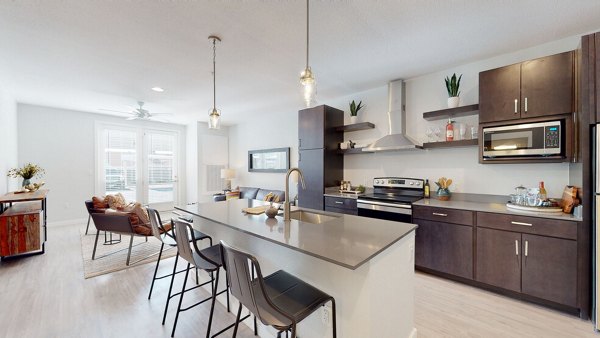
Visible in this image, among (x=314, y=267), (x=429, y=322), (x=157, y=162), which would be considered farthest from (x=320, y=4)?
(x=157, y=162)

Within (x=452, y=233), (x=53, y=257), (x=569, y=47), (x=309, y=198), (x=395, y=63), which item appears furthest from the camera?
(x=309, y=198)

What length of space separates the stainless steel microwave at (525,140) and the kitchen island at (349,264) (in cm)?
176

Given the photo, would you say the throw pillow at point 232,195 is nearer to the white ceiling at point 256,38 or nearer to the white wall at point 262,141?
the white wall at point 262,141

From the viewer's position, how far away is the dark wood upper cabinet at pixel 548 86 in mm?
2240

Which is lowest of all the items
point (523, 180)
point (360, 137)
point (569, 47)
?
point (523, 180)

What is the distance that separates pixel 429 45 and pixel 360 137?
1.80m

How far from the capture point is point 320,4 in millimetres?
1920

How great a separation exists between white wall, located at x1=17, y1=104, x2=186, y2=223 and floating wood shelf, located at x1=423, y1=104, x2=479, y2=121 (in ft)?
22.8

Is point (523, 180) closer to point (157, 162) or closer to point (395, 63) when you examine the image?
point (395, 63)

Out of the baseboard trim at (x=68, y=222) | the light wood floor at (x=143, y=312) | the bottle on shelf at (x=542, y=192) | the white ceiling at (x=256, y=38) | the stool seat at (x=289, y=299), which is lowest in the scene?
the light wood floor at (x=143, y=312)

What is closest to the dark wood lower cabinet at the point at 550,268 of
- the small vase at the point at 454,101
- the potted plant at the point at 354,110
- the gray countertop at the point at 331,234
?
the gray countertop at the point at 331,234

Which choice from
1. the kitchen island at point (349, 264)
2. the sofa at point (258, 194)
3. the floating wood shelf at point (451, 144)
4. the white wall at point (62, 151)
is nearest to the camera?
the kitchen island at point (349, 264)

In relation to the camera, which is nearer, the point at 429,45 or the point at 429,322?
the point at 429,322

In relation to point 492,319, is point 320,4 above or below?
above
